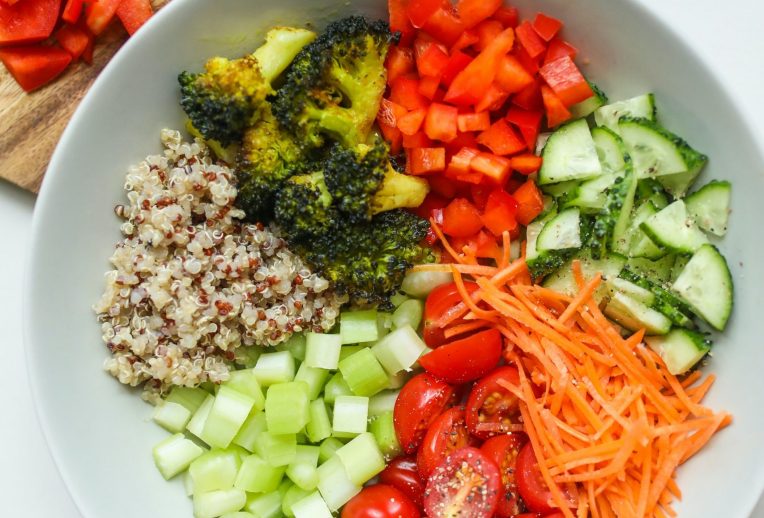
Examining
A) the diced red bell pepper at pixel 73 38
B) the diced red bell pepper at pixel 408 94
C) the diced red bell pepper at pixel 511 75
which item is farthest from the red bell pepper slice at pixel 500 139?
the diced red bell pepper at pixel 73 38

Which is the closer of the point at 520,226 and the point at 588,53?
the point at 588,53

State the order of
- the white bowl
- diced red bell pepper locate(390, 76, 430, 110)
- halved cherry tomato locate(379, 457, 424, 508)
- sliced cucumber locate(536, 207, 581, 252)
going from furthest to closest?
halved cherry tomato locate(379, 457, 424, 508)
diced red bell pepper locate(390, 76, 430, 110)
sliced cucumber locate(536, 207, 581, 252)
the white bowl

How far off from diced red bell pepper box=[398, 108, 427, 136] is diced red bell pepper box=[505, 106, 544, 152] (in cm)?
31

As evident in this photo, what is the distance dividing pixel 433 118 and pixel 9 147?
1594 millimetres

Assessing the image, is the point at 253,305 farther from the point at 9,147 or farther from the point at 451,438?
the point at 9,147

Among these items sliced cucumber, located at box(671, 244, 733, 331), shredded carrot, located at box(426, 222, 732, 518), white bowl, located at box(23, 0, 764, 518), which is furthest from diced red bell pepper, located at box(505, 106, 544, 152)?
sliced cucumber, located at box(671, 244, 733, 331)

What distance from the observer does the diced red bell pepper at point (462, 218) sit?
100 inches

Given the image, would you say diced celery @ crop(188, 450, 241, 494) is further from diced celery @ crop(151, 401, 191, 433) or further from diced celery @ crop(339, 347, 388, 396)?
diced celery @ crop(339, 347, 388, 396)

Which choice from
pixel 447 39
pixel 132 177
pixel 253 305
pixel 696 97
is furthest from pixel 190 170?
pixel 696 97

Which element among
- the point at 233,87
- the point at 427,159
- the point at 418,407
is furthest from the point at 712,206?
the point at 233,87

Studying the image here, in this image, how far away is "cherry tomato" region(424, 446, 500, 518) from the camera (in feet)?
7.80

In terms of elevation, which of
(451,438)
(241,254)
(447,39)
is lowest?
(451,438)

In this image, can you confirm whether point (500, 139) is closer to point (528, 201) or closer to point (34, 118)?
point (528, 201)

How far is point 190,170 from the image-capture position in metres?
2.45
